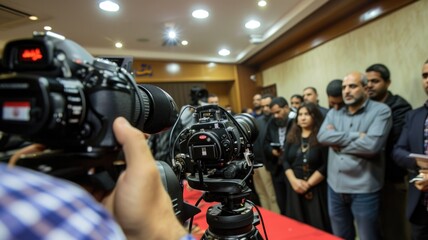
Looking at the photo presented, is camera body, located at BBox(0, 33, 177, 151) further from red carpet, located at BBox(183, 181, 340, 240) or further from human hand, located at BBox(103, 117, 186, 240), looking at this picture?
red carpet, located at BBox(183, 181, 340, 240)

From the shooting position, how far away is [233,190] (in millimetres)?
674

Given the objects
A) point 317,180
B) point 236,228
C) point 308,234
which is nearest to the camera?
point 236,228

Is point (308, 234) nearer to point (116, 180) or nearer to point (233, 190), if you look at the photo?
point (233, 190)

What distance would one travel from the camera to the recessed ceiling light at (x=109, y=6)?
7.16 ft

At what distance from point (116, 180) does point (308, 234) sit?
96cm

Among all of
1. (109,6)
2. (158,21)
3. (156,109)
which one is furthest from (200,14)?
(156,109)

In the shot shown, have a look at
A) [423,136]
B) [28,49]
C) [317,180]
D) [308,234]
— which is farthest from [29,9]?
[423,136]

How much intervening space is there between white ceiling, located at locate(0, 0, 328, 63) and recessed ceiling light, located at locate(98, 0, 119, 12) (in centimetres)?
4

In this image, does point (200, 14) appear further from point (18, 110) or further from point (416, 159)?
point (18, 110)

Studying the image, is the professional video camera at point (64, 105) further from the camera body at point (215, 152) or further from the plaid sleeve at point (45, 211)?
the camera body at point (215, 152)

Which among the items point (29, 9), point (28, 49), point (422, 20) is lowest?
point (28, 49)

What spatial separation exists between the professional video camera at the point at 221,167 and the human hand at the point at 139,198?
0.32 m

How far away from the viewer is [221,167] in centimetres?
74

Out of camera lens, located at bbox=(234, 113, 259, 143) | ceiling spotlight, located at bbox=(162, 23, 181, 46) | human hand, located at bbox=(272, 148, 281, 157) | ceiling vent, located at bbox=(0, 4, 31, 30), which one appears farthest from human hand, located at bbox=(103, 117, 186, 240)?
ceiling spotlight, located at bbox=(162, 23, 181, 46)
